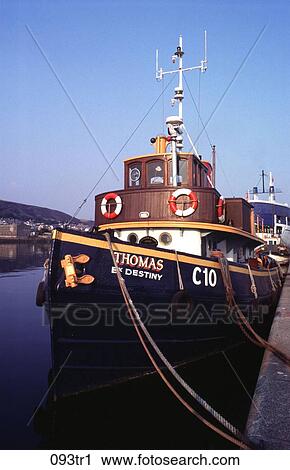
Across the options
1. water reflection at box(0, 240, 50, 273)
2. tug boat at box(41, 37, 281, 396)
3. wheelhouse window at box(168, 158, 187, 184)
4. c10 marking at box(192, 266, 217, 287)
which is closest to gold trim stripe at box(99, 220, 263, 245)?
tug boat at box(41, 37, 281, 396)

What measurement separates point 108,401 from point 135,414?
0.54 meters

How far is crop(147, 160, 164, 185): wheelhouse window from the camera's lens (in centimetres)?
1016

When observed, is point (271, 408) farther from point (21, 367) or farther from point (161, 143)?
point (161, 143)

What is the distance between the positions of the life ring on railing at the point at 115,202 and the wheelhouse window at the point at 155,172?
1.11m

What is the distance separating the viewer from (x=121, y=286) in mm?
6469

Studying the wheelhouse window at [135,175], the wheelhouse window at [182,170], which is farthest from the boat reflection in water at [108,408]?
the wheelhouse window at [135,175]

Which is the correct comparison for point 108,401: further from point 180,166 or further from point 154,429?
point 180,166

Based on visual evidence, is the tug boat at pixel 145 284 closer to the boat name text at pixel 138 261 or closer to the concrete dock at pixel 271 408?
the boat name text at pixel 138 261

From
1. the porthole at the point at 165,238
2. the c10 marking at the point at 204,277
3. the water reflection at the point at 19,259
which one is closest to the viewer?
the c10 marking at the point at 204,277

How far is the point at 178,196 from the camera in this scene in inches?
355

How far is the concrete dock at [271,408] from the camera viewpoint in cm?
382

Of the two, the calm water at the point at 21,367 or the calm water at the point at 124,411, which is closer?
the calm water at the point at 124,411

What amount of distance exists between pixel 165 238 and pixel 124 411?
3856 mm

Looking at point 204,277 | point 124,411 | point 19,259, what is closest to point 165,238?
point 204,277
